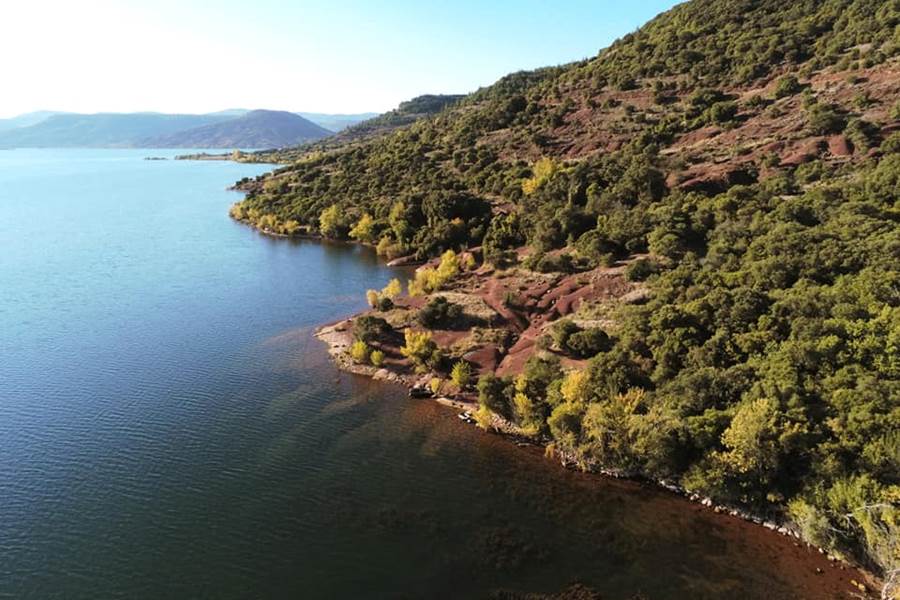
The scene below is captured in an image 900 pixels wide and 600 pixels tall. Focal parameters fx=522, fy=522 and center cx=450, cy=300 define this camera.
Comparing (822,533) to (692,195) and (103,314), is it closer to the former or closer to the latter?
(692,195)

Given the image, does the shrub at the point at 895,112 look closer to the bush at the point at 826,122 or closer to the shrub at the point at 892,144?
the bush at the point at 826,122

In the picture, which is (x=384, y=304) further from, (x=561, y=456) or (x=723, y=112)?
(x=723, y=112)

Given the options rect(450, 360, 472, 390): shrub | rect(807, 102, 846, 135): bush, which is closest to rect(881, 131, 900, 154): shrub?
rect(807, 102, 846, 135): bush

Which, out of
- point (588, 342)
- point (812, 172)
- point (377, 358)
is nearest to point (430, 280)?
point (377, 358)

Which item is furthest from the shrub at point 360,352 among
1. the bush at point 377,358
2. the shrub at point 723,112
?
the shrub at point 723,112

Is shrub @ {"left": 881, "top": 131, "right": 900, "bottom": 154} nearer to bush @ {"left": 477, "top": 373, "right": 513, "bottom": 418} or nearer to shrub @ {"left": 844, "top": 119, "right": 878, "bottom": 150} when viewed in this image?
shrub @ {"left": 844, "top": 119, "right": 878, "bottom": 150}

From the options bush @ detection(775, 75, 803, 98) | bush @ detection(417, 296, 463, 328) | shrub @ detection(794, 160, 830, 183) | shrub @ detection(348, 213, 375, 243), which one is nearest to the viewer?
bush @ detection(417, 296, 463, 328)
